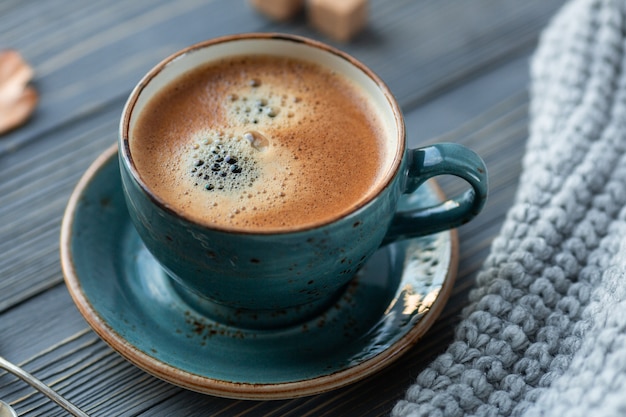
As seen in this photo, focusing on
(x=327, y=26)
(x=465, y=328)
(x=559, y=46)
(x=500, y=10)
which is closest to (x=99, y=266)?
(x=465, y=328)

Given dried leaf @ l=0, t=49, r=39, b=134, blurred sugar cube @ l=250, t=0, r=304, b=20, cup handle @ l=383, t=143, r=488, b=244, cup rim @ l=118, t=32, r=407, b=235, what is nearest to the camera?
cup rim @ l=118, t=32, r=407, b=235

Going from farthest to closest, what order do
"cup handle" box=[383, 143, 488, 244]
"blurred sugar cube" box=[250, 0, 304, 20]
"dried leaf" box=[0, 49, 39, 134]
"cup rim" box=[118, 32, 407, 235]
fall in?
"blurred sugar cube" box=[250, 0, 304, 20] → "dried leaf" box=[0, 49, 39, 134] → "cup handle" box=[383, 143, 488, 244] → "cup rim" box=[118, 32, 407, 235]

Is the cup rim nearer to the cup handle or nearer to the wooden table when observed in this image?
the cup handle

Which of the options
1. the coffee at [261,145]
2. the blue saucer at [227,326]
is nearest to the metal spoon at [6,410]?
the blue saucer at [227,326]

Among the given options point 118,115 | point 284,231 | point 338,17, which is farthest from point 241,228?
point 338,17

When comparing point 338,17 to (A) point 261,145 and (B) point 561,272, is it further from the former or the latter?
(B) point 561,272

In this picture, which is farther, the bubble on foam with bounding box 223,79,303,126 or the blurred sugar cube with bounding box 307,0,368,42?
the blurred sugar cube with bounding box 307,0,368,42

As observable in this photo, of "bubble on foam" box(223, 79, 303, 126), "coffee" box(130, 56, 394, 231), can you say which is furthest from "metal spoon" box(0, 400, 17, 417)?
"bubble on foam" box(223, 79, 303, 126)

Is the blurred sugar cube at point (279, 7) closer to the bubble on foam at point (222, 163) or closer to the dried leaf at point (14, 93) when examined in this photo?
the dried leaf at point (14, 93)
